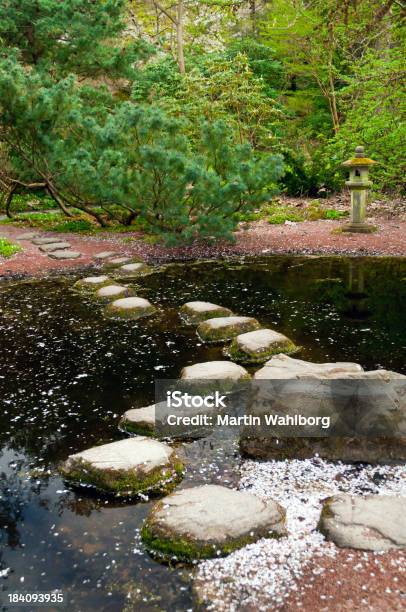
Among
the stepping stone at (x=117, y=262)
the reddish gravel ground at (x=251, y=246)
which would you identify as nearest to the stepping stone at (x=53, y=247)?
the reddish gravel ground at (x=251, y=246)

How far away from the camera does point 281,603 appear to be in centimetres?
301

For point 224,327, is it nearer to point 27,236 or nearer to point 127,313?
point 127,313

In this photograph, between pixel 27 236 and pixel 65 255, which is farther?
pixel 27 236

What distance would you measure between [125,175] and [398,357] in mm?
8216

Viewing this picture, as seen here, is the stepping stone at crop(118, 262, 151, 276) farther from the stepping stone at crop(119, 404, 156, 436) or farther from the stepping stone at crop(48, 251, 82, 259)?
the stepping stone at crop(119, 404, 156, 436)

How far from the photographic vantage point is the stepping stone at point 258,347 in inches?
258

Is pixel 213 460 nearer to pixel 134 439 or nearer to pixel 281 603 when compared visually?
pixel 134 439

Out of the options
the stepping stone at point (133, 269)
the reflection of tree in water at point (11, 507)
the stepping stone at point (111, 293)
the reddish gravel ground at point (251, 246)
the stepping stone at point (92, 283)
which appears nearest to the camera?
the reflection of tree in water at point (11, 507)

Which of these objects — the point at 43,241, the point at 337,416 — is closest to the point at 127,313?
the point at 337,416

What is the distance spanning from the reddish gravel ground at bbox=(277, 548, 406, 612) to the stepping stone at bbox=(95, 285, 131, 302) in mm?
6508

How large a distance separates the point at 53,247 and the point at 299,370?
994 centimetres

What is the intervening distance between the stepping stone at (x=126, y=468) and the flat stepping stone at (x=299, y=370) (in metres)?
1.11

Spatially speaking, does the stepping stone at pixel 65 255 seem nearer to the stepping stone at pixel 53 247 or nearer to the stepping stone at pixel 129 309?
the stepping stone at pixel 53 247

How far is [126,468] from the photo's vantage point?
165 inches
